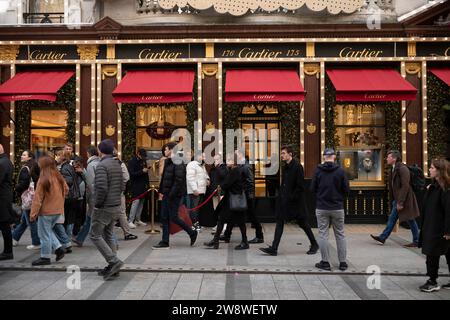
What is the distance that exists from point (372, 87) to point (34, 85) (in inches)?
338

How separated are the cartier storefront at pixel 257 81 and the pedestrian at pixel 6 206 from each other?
15.6ft

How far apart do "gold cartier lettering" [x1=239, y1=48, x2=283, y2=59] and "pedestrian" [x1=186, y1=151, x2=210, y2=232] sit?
3.14 metres

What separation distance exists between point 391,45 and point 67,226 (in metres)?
9.34

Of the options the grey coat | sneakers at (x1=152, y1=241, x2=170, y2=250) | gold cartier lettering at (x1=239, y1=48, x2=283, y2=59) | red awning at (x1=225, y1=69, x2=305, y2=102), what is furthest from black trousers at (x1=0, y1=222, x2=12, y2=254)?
gold cartier lettering at (x1=239, y1=48, x2=283, y2=59)

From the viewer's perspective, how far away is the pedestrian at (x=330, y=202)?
7.17 metres

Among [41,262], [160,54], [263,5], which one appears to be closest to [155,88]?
[160,54]

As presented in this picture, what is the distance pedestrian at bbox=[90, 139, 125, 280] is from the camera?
656 centimetres

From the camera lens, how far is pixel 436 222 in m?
6.03

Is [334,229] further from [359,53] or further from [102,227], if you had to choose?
[359,53]

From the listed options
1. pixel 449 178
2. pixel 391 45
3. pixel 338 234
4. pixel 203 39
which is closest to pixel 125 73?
pixel 203 39

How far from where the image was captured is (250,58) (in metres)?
12.6

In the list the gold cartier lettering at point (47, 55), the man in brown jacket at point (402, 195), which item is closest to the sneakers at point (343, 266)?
the man in brown jacket at point (402, 195)

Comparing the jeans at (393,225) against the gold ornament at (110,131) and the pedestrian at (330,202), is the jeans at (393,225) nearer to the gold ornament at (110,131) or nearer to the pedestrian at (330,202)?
the pedestrian at (330,202)

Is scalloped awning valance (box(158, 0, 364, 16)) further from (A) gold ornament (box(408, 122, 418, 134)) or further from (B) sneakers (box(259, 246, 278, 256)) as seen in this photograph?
(B) sneakers (box(259, 246, 278, 256))
